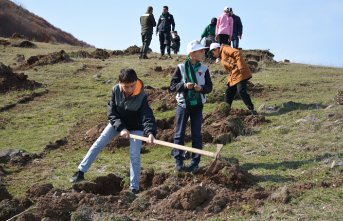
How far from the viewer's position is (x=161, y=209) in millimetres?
6234

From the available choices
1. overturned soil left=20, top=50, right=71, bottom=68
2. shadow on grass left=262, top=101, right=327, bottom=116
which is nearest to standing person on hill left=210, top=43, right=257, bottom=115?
shadow on grass left=262, top=101, right=327, bottom=116

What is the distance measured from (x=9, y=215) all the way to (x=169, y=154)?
3.52m

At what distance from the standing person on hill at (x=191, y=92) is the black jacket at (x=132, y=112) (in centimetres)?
77

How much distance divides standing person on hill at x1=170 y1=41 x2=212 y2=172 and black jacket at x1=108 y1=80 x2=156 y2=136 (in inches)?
30.5

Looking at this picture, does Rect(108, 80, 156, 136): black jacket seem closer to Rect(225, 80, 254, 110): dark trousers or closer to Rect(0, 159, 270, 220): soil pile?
Rect(0, 159, 270, 220): soil pile

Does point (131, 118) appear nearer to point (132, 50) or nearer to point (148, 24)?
point (148, 24)

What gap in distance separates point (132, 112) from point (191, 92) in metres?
1.03

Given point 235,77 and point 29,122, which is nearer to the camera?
point 235,77

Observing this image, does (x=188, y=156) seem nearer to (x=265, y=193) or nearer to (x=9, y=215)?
(x=265, y=193)

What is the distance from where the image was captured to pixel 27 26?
45031 millimetres

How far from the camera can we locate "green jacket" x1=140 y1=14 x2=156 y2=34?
19.9 m

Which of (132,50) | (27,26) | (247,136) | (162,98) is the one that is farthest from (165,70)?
(27,26)

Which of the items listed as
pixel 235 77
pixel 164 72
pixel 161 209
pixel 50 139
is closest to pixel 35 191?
pixel 161 209

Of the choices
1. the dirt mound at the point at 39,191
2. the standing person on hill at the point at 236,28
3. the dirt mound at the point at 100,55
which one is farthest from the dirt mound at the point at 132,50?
the dirt mound at the point at 39,191
